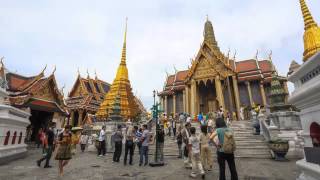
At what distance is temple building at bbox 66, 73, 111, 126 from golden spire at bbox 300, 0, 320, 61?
28.2 meters

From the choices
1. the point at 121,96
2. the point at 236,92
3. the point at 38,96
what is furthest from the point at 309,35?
the point at 38,96

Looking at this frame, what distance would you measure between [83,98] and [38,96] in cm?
1473

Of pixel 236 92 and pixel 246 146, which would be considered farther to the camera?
pixel 236 92

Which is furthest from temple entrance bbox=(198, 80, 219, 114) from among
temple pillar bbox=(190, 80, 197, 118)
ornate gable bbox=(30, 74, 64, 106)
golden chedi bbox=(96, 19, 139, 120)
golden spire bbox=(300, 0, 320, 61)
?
ornate gable bbox=(30, 74, 64, 106)

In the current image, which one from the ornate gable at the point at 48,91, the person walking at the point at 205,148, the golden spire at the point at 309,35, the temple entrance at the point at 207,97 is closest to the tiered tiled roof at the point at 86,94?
the ornate gable at the point at 48,91

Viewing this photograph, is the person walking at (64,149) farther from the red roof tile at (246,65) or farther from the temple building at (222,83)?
the red roof tile at (246,65)

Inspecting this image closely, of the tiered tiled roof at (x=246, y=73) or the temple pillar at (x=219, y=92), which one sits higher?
the tiered tiled roof at (x=246, y=73)

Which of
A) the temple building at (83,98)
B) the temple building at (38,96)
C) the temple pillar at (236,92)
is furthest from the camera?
the temple building at (83,98)

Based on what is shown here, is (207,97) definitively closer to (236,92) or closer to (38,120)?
(236,92)

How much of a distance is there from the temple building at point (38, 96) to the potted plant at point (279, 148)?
709 inches

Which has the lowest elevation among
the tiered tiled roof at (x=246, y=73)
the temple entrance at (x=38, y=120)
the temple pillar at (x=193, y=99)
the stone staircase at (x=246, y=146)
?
the stone staircase at (x=246, y=146)

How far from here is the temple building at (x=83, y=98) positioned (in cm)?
3133

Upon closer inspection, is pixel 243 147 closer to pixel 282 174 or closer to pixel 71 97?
pixel 282 174

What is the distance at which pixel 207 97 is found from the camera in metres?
21.4
